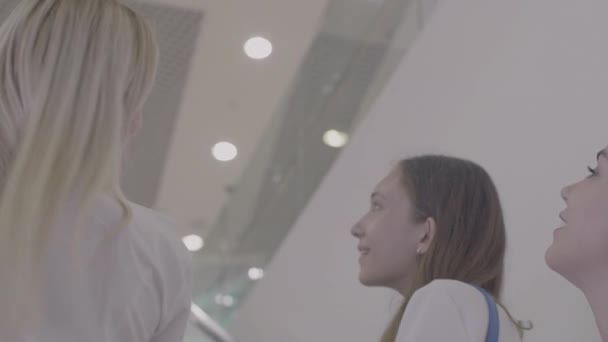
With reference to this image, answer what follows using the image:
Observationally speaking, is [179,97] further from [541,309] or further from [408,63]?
[541,309]

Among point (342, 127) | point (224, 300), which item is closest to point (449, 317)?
point (342, 127)

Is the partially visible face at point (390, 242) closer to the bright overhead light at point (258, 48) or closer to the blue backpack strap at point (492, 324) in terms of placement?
the blue backpack strap at point (492, 324)

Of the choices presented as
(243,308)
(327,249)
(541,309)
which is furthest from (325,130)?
(541,309)

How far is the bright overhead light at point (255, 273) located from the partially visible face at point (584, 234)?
10.6 ft

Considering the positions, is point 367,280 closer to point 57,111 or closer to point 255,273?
point 57,111

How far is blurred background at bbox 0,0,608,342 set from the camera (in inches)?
87.9

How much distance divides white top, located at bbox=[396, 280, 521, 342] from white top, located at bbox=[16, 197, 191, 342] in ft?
1.81

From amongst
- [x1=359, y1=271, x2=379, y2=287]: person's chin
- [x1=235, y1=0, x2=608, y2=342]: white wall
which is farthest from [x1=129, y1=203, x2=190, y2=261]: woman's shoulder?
[x1=235, y1=0, x2=608, y2=342]: white wall

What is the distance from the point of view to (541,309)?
6.93 feet

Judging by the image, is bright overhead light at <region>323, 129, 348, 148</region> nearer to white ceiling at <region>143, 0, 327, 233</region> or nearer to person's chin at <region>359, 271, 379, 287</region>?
white ceiling at <region>143, 0, 327, 233</region>

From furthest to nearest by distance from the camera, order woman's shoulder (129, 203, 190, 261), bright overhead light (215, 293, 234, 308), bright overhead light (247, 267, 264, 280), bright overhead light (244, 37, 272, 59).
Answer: bright overhead light (244, 37, 272, 59), bright overhead light (215, 293, 234, 308), bright overhead light (247, 267, 264, 280), woman's shoulder (129, 203, 190, 261)

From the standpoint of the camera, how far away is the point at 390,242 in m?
2.13

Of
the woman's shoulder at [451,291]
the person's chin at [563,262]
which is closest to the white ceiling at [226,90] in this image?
the woman's shoulder at [451,291]

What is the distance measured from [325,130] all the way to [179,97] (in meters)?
2.13
